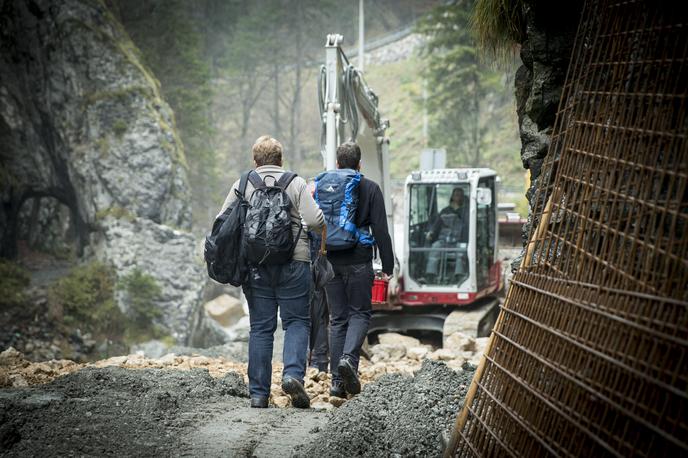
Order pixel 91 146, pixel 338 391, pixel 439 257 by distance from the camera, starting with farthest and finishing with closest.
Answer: pixel 91 146, pixel 439 257, pixel 338 391

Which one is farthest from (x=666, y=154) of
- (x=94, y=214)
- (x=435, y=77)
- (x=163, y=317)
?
(x=435, y=77)

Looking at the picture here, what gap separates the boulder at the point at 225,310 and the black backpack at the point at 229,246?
2288 centimetres

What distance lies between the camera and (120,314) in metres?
24.3

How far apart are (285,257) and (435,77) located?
99.5 feet

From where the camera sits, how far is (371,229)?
748 cm

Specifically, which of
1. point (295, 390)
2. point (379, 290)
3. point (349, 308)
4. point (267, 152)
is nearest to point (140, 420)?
point (295, 390)

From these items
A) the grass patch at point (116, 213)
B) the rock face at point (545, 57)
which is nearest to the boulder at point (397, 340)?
the rock face at point (545, 57)

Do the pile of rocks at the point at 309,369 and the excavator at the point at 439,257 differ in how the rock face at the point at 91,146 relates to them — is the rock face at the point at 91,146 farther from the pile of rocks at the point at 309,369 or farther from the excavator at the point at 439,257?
the pile of rocks at the point at 309,369

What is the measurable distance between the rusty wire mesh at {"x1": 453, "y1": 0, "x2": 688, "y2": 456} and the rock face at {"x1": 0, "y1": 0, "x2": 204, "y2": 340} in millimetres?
21437

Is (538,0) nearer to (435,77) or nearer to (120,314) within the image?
(120,314)

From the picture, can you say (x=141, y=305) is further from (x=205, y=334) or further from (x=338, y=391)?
(x=338, y=391)

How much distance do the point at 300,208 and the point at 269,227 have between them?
34 centimetres

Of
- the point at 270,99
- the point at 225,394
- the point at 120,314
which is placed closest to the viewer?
the point at 225,394

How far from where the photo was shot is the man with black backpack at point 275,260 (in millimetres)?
6341
